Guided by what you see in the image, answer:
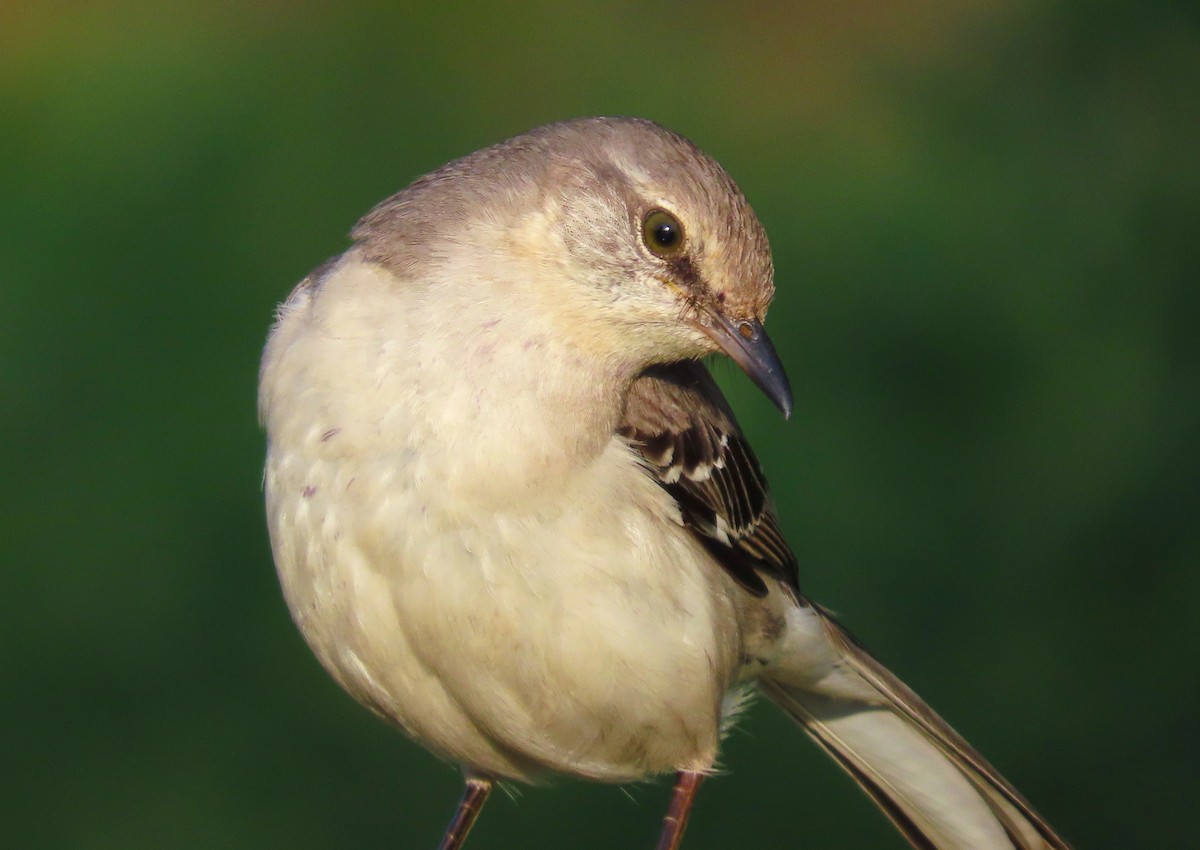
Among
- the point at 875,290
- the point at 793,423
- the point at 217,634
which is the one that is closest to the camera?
the point at 217,634

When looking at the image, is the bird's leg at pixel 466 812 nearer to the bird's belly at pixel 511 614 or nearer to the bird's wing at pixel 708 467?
the bird's belly at pixel 511 614

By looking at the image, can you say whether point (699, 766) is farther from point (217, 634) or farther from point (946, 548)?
point (946, 548)

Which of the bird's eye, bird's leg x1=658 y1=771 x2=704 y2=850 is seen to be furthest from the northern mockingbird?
bird's leg x1=658 y1=771 x2=704 y2=850

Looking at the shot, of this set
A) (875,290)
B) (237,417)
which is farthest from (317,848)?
(875,290)

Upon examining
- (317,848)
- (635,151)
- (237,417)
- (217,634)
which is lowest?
(317,848)

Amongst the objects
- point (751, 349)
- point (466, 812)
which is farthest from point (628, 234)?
point (466, 812)

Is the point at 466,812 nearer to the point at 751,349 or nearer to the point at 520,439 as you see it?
the point at 520,439

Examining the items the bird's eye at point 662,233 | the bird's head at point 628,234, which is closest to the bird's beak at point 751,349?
the bird's head at point 628,234

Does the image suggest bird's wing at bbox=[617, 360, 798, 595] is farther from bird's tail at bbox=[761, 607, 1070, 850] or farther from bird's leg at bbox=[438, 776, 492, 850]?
bird's leg at bbox=[438, 776, 492, 850]
